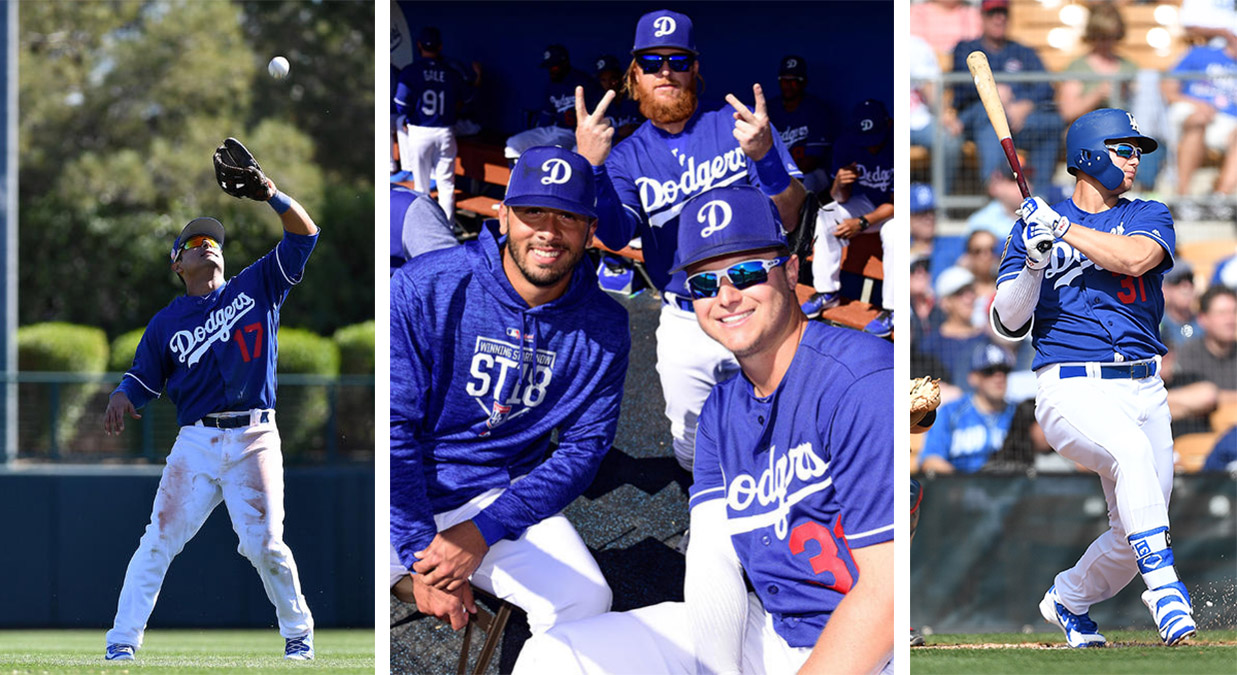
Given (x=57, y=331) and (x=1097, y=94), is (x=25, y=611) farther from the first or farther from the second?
(x=1097, y=94)

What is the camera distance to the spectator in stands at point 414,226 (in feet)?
15.1

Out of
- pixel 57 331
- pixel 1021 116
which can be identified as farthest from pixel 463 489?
pixel 57 331

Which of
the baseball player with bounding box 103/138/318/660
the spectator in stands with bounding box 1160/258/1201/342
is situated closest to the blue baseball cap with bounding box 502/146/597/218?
the baseball player with bounding box 103/138/318/660

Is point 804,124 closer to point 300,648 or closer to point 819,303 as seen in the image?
point 819,303

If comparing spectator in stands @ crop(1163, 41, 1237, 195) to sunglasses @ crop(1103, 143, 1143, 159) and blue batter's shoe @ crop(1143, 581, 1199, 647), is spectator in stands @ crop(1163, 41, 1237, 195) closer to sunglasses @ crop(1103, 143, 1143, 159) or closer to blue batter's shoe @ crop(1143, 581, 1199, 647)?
sunglasses @ crop(1103, 143, 1143, 159)

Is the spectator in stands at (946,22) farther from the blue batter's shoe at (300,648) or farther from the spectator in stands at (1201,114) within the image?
the blue batter's shoe at (300,648)

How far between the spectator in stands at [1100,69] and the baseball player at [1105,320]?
3268mm

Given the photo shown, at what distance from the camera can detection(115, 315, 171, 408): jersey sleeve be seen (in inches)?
193

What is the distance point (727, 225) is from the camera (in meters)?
4.54

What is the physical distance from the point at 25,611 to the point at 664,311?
7325 millimetres

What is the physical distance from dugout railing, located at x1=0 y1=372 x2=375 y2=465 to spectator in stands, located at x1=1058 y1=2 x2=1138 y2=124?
5833 mm

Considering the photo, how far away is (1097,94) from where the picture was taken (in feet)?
26.2

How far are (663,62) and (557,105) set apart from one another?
38 cm

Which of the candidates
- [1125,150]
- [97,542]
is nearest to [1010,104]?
[1125,150]
